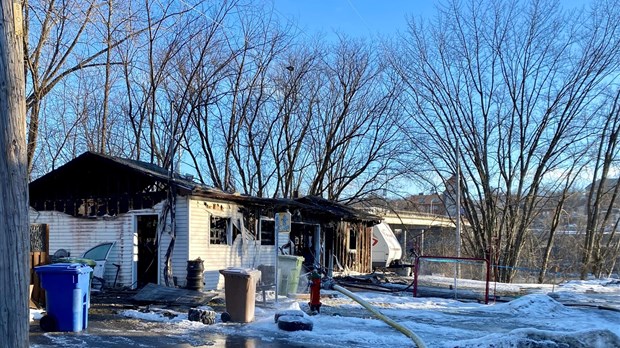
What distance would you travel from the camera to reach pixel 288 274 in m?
15.8

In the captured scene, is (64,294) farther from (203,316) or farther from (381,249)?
(381,249)

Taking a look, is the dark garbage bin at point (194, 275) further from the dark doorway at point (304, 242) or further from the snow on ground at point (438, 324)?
the dark doorway at point (304, 242)

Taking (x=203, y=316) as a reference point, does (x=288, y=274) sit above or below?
above

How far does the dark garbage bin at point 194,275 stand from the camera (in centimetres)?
1501

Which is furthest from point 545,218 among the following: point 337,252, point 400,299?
point 400,299

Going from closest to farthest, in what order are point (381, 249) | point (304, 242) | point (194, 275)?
1. point (194, 275)
2. point (304, 242)
3. point (381, 249)

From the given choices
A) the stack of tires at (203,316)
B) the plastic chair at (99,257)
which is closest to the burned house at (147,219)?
the plastic chair at (99,257)

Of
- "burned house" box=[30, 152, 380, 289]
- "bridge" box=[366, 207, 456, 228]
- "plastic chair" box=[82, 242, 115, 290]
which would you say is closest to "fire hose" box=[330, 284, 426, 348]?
"burned house" box=[30, 152, 380, 289]

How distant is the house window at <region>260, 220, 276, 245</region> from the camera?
19.6 m

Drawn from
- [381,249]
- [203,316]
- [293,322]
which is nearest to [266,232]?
[203,316]

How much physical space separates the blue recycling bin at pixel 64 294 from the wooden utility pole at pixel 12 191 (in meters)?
6.31

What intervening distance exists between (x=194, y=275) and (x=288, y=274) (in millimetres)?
2615

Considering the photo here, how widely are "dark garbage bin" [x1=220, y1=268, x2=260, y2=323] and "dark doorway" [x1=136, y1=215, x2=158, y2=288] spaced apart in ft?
20.0

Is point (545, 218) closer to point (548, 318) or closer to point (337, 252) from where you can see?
point (337, 252)
